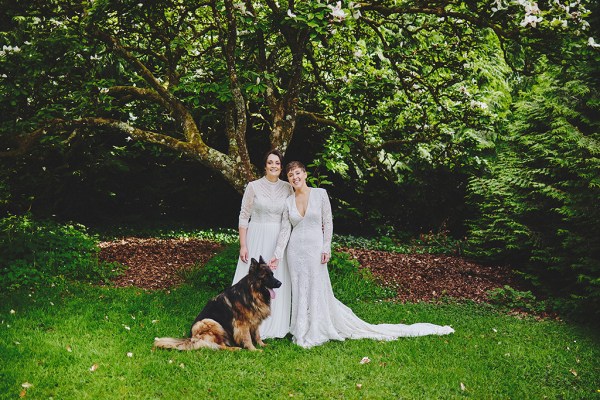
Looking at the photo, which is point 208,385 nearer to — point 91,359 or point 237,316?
point 237,316

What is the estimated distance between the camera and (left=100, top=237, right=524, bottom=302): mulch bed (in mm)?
8836

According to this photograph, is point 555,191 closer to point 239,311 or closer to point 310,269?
point 310,269

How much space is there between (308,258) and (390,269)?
14.4 feet

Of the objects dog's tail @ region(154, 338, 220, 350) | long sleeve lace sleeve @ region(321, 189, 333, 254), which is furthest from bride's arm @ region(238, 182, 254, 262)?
dog's tail @ region(154, 338, 220, 350)

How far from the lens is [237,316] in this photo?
5.50 metres

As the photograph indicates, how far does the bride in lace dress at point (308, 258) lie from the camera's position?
6.02 m

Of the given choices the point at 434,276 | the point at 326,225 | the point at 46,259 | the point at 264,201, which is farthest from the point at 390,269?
the point at 46,259

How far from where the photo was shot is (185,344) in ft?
17.6

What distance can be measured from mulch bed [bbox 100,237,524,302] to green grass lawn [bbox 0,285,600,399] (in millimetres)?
1700

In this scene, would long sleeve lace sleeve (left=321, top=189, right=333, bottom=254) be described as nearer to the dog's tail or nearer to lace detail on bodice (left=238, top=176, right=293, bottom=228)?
lace detail on bodice (left=238, top=176, right=293, bottom=228)

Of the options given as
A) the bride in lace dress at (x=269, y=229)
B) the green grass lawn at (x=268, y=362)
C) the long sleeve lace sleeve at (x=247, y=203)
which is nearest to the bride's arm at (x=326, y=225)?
the bride in lace dress at (x=269, y=229)

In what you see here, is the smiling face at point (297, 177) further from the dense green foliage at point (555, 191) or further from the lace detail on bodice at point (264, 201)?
the dense green foliage at point (555, 191)

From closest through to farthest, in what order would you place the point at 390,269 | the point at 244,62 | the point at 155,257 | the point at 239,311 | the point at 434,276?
the point at 239,311 → the point at 244,62 → the point at 434,276 → the point at 390,269 → the point at 155,257

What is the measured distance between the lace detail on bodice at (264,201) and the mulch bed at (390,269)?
307cm
